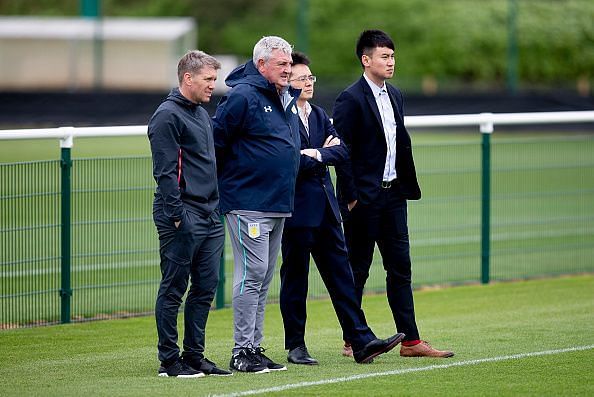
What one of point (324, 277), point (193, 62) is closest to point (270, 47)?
point (193, 62)

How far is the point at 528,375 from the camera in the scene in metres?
7.57

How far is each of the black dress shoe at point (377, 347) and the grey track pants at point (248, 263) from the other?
2.49ft

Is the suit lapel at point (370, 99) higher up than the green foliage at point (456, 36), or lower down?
lower down

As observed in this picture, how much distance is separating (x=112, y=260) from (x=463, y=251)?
490 centimetres

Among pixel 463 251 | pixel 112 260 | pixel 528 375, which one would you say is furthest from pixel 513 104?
pixel 528 375

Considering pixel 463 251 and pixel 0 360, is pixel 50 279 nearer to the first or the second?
pixel 0 360

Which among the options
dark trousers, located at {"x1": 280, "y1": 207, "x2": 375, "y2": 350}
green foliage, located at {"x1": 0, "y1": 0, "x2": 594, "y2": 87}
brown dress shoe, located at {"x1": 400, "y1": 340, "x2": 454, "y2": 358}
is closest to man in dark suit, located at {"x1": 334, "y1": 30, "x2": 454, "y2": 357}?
brown dress shoe, located at {"x1": 400, "y1": 340, "x2": 454, "y2": 358}

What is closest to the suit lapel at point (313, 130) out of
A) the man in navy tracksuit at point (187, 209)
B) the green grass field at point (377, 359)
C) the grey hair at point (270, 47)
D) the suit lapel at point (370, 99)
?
the suit lapel at point (370, 99)

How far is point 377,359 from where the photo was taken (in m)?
8.34

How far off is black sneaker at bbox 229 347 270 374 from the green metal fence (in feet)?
8.51

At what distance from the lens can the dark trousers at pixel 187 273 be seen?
7445mm

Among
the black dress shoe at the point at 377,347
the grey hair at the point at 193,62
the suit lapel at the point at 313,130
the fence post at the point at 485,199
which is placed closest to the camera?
the grey hair at the point at 193,62

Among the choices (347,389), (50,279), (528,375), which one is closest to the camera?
(347,389)

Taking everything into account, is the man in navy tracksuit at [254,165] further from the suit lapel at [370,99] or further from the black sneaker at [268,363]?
the suit lapel at [370,99]
